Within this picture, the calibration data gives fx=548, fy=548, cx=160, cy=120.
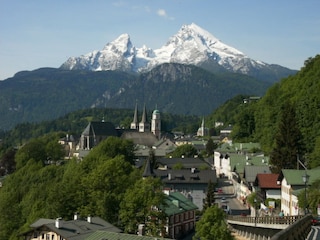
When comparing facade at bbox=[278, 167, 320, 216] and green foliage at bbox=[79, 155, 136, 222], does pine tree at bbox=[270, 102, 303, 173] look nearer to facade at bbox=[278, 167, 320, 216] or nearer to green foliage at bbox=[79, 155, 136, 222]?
facade at bbox=[278, 167, 320, 216]

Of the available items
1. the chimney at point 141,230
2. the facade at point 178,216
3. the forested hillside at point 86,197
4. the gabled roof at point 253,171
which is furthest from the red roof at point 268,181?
the chimney at point 141,230

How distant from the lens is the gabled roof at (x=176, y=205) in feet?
212

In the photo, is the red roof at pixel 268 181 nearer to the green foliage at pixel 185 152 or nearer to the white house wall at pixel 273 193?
the white house wall at pixel 273 193

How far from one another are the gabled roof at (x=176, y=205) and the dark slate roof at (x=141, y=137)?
10924 centimetres

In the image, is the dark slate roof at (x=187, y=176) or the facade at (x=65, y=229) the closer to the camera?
the facade at (x=65, y=229)

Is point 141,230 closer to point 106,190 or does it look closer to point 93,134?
point 106,190

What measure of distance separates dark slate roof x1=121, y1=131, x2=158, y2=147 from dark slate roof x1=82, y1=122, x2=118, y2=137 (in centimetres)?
452

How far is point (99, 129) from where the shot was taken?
18050cm

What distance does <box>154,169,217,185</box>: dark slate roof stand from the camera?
87.3 m

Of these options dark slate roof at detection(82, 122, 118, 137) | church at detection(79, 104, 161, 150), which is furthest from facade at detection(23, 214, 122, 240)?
dark slate roof at detection(82, 122, 118, 137)

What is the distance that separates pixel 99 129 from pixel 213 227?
138 metres

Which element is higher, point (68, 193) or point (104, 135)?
point (104, 135)

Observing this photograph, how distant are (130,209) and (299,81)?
2269 inches

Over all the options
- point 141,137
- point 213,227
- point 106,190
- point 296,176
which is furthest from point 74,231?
point 141,137
